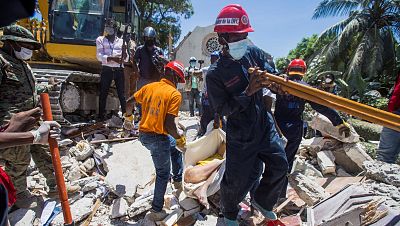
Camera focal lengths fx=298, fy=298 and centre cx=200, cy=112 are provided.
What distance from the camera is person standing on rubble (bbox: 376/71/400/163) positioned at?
3.40 meters

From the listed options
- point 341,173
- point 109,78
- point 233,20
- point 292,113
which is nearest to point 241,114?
point 233,20

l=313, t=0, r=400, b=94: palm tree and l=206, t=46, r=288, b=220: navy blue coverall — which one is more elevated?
l=313, t=0, r=400, b=94: palm tree

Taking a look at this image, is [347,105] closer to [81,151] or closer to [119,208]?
[119,208]

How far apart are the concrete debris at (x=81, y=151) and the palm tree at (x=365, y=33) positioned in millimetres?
13617

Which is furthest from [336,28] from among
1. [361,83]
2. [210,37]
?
[210,37]

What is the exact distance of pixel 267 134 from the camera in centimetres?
266

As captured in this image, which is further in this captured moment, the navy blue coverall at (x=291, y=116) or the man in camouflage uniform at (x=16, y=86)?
the navy blue coverall at (x=291, y=116)

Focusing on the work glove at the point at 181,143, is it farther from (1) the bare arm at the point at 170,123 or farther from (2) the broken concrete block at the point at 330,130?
(2) the broken concrete block at the point at 330,130

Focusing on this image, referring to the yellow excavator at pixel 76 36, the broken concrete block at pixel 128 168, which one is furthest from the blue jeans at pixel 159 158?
the yellow excavator at pixel 76 36

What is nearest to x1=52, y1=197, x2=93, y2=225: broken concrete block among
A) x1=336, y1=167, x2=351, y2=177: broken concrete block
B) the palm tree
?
x1=336, y1=167, x2=351, y2=177: broken concrete block

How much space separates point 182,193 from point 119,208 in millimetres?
787

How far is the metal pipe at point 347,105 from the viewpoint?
187 cm

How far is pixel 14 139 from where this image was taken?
5.90ft

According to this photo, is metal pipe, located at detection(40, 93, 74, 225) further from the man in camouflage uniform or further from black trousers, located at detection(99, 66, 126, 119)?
black trousers, located at detection(99, 66, 126, 119)
